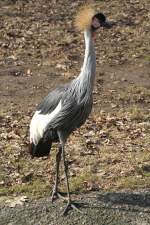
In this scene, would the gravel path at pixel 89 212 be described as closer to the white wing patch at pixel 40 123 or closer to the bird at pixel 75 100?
the bird at pixel 75 100

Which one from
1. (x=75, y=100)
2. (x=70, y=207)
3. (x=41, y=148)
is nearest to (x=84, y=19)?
(x=75, y=100)

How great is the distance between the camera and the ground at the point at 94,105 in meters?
7.27

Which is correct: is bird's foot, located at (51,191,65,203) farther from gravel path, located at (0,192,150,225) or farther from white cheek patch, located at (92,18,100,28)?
white cheek patch, located at (92,18,100,28)

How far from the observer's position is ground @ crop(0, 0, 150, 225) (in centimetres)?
727

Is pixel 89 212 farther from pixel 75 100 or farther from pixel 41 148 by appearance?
pixel 75 100

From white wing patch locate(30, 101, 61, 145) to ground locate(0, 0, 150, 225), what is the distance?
0.81m

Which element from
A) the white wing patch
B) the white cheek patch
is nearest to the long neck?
the white cheek patch

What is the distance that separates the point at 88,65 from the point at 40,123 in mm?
944

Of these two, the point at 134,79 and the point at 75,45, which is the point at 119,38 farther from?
the point at 134,79

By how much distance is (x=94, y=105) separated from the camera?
35.2ft

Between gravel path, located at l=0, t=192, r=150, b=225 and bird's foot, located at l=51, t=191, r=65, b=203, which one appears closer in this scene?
gravel path, located at l=0, t=192, r=150, b=225

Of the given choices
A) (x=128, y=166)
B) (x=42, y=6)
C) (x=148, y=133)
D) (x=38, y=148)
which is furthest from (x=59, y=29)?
(x=38, y=148)

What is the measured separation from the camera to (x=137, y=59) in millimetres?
13375

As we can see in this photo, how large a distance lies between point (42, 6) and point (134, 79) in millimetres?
5780
